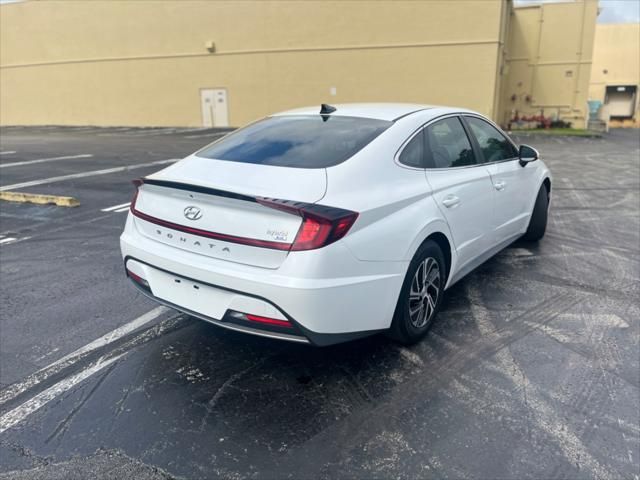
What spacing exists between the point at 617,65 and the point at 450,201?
4323cm

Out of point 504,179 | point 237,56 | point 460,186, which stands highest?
point 237,56

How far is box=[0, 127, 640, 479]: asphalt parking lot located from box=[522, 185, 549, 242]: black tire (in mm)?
767

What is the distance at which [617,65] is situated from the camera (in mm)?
38938

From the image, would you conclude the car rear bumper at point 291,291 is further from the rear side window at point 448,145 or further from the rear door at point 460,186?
the rear side window at point 448,145

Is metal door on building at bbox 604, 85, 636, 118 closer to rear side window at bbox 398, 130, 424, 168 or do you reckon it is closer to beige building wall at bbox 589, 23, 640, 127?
beige building wall at bbox 589, 23, 640, 127

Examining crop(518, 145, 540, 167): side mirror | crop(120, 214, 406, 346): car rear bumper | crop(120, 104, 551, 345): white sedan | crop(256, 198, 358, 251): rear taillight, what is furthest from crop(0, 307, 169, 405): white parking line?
crop(518, 145, 540, 167): side mirror

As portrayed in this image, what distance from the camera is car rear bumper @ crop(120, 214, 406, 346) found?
106 inches

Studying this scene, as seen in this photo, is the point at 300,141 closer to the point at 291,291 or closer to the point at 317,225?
the point at 317,225

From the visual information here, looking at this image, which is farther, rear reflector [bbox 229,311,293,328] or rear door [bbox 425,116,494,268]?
rear door [bbox 425,116,494,268]

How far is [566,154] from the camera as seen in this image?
1587 centimetres

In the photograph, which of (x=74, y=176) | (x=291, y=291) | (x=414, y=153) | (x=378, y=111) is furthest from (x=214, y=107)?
(x=291, y=291)

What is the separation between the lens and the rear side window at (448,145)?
3.79 m

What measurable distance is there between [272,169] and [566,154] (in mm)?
15092

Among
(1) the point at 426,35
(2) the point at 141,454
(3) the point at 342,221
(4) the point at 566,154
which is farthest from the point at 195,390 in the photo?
(1) the point at 426,35
